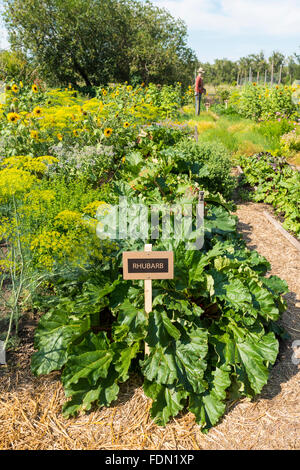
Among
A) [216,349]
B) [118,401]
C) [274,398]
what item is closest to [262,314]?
[216,349]

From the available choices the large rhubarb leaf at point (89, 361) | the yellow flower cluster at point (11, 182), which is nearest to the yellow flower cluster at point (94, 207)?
the yellow flower cluster at point (11, 182)

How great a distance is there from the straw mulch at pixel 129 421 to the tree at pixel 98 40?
18.4 metres

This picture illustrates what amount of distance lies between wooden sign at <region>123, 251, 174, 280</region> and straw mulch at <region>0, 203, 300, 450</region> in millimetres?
818

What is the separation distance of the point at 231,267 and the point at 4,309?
181cm

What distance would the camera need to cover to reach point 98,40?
18.2 metres

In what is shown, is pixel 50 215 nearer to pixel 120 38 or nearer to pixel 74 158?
pixel 74 158

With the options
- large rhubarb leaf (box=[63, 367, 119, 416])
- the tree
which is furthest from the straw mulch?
the tree

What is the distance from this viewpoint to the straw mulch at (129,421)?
196 cm

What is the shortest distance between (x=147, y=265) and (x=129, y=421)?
95 centimetres

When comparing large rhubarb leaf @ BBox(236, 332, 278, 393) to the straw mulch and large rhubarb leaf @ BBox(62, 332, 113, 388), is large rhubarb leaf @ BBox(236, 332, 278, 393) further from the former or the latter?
large rhubarb leaf @ BBox(62, 332, 113, 388)

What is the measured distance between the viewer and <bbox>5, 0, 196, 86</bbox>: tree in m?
17.0

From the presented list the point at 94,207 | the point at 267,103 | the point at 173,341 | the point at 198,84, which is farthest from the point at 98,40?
the point at 173,341

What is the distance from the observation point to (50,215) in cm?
285

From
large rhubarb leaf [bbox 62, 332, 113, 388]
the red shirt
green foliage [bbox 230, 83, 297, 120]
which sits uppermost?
the red shirt
